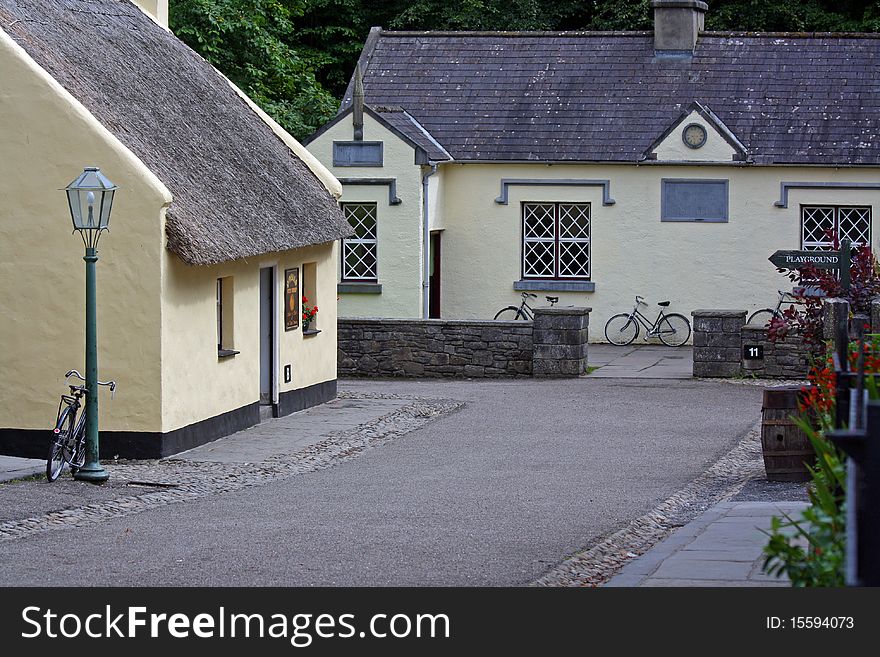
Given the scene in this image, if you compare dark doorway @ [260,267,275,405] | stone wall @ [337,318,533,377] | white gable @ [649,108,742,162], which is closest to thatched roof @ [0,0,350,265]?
dark doorway @ [260,267,275,405]

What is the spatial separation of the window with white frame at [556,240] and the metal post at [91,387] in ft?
51.9

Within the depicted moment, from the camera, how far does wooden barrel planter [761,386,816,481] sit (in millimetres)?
13555

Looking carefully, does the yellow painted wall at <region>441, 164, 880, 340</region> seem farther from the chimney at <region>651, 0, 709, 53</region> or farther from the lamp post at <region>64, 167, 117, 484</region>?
the lamp post at <region>64, 167, 117, 484</region>

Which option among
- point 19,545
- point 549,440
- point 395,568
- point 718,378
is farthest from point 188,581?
point 718,378

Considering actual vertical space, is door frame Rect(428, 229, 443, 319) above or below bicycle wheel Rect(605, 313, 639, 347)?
above

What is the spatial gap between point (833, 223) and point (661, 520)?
1718cm


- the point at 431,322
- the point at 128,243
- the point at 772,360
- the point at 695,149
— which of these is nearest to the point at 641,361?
the point at 772,360

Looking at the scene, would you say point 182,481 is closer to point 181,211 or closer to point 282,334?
point 181,211

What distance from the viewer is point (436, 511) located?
41.3 ft

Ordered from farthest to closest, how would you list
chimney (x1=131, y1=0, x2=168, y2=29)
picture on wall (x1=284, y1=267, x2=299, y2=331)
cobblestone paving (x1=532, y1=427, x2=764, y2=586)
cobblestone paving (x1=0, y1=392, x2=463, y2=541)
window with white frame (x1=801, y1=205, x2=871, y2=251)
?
1. window with white frame (x1=801, y1=205, x2=871, y2=251)
2. chimney (x1=131, y1=0, x2=168, y2=29)
3. picture on wall (x1=284, y1=267, x2=299, y2=331)
4. cobblestone paving (x1=0, y1=392, x2=463, y2=541)
5. cobblestone paving (x1=532, y1=427, x2=764, y2=586)

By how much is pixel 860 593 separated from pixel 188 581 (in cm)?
504

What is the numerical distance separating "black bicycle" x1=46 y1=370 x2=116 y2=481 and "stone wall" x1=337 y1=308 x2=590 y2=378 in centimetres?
964

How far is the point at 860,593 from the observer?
577 cm

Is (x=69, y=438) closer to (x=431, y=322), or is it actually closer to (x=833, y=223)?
(x=431, y=322)
